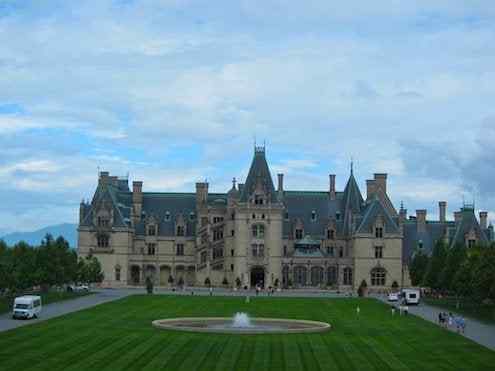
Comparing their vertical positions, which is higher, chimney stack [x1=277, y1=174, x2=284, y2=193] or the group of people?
chimney stack [x1=277, y1=174, x2=284, y2=193]

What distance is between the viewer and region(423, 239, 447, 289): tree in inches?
3880

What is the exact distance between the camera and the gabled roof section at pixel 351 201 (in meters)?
127

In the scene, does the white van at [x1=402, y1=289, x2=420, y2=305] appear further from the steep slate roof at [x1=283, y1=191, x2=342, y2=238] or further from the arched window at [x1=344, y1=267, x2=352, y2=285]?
the steep slate roof at [x1=283, y1=191, x2=342, y2=238]

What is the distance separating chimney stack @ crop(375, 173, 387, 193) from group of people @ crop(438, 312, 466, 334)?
206ft

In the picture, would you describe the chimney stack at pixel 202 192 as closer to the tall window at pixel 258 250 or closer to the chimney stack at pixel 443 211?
the tall window at pixel 258 250

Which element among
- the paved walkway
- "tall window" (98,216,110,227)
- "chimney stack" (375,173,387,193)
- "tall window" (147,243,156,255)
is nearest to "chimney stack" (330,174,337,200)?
"chimney stack" (375,173,387,193)

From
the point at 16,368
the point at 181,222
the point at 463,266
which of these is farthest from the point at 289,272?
the point at 16,368

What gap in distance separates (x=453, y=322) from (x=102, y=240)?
69.0 metres

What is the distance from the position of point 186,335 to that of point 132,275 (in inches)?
2998

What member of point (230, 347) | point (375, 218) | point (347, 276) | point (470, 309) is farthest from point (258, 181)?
point (230, 347)

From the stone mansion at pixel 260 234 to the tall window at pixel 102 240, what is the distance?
0.13m

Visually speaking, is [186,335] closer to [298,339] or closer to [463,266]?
[298,339]

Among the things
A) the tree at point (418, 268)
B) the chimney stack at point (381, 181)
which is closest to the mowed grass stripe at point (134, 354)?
the tree at point (418, 268)

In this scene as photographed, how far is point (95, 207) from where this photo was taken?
413 ft
